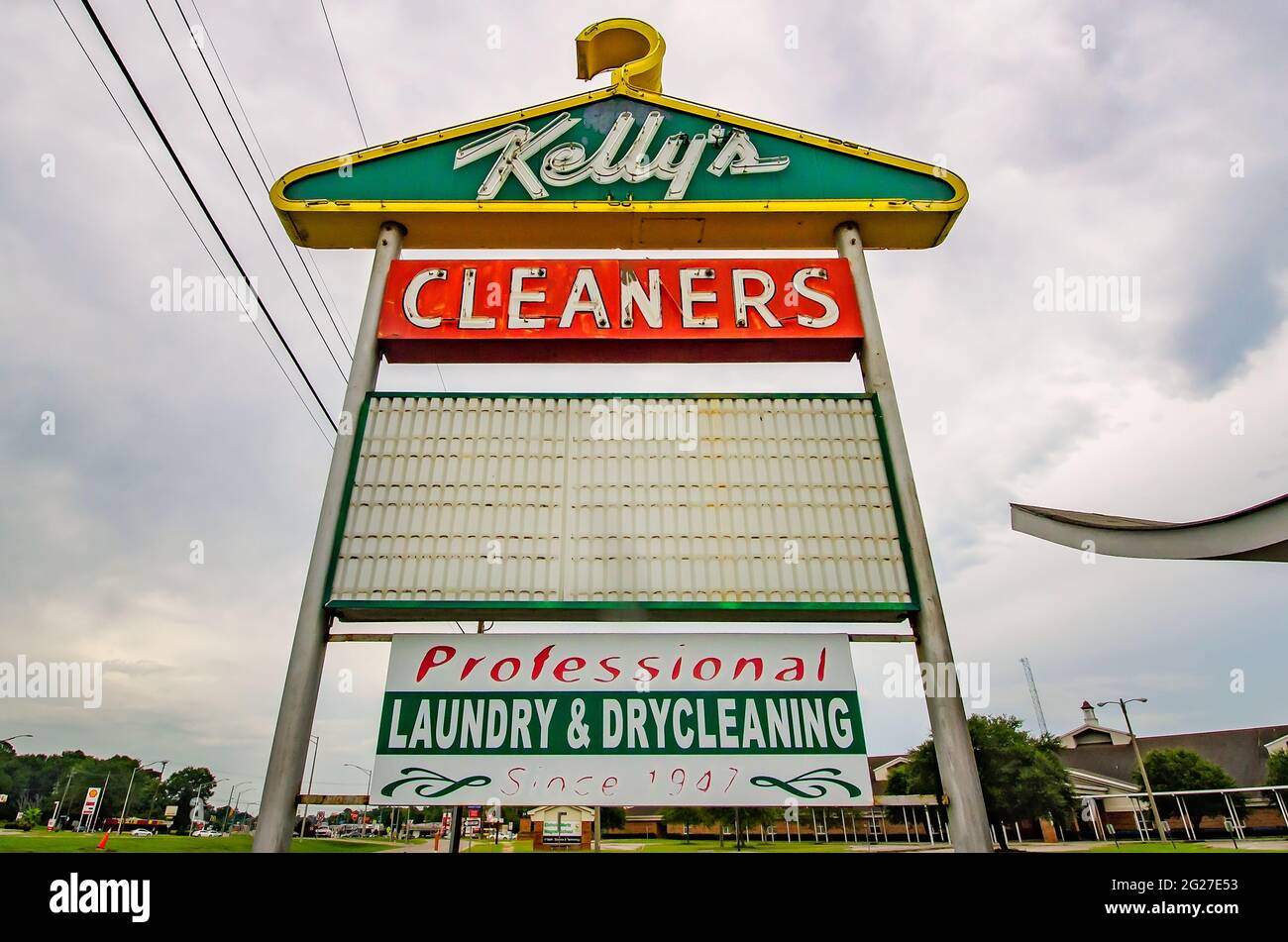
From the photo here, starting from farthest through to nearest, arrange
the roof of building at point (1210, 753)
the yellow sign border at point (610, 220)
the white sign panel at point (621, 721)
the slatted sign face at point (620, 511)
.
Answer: the roof of building at point (1210, 753) → the yellow sign border at point (610, 220) → the slatted sign face at point (620, 511) → the white sign panel at point (621, 721)

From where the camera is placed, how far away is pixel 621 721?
540 cm

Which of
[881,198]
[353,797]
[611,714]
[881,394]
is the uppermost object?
[881,198]

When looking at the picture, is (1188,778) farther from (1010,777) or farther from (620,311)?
(620,311)

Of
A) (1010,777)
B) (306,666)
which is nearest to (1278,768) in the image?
(1010,777)

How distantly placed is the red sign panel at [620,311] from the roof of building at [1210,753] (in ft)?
166

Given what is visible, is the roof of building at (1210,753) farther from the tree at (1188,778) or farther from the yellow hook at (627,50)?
the yellow hook at (627,50)

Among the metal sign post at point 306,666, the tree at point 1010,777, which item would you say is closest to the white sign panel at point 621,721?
the metal sign post at point 306,666

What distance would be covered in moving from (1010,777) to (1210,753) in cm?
2877

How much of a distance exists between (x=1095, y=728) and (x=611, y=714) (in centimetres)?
6240

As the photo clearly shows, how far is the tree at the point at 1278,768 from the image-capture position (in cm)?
3719

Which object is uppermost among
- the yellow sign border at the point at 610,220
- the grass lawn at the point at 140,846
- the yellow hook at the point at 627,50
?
the yellow hook at the point at 627,50

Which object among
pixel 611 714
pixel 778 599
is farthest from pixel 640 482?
pixel 611 714

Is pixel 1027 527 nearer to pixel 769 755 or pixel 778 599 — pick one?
pixel 778 599

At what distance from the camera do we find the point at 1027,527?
7.63m
